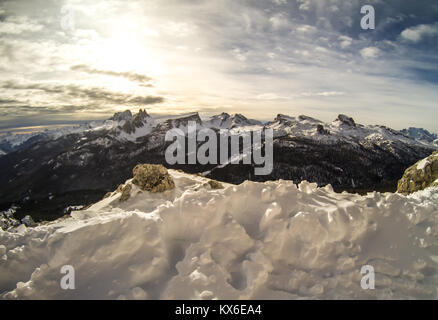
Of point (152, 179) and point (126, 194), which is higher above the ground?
point (152, 179)

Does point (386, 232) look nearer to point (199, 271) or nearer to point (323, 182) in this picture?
point (199, 271)

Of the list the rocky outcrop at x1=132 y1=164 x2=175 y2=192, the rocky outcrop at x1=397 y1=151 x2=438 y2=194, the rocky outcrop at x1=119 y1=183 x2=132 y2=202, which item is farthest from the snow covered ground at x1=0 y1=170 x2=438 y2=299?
the rocky outcrop at x1=132 y1=164 x2=175 y2=192

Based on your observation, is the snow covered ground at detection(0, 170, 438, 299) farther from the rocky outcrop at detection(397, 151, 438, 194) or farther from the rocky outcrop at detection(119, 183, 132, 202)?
the rocky outcrop at detection(397, 151, 438, 194)

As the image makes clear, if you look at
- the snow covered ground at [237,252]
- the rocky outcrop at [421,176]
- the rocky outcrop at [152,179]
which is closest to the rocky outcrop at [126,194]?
the rocky outcrop at [152,179]

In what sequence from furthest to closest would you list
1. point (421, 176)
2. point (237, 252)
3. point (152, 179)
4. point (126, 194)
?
point (152, 179)
point (126, 194)
point (421, 176)
point (237, 252)

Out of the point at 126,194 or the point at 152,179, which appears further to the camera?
the point at 152,179

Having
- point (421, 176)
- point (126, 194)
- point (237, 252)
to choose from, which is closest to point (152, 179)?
point (126, 194)

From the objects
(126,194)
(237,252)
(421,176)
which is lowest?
(126,194)

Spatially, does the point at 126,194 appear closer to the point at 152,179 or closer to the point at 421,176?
the point at 152,179
